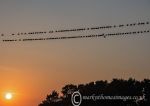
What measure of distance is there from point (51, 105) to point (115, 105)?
2323 inches

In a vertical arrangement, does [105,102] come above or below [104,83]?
below

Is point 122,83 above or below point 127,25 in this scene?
above

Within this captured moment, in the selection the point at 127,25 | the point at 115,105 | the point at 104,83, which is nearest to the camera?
the point at 127,25

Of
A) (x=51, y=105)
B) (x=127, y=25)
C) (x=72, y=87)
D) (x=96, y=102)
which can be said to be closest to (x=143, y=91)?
(x=96, y=102)


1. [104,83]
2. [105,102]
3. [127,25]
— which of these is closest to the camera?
[127,25]

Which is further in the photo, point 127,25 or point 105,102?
point 105,102

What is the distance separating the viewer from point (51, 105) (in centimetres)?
16125

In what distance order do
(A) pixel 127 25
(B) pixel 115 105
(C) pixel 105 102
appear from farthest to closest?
(C) pixel 105 102
(B) pixel 115 105
(A) pixel 127 25

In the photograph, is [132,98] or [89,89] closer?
[132,98]

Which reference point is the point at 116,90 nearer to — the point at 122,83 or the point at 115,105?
the point at 122,83

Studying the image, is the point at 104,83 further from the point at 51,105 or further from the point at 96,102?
the point at 51,105

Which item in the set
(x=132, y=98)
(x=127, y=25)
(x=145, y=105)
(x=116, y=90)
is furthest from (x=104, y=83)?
(x=127, y=25)

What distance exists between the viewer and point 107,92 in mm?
131625

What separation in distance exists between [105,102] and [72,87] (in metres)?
36.0
